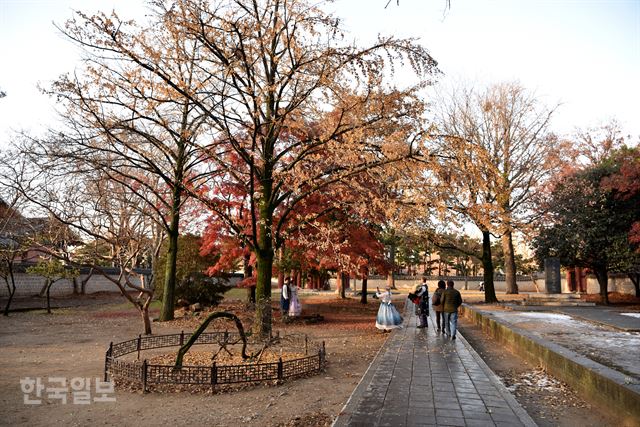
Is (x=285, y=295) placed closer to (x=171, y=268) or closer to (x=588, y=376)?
(x=171, y=268)

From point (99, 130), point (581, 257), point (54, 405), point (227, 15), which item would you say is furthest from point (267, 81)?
point (581, 257)

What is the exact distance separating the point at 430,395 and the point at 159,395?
445 centimetres

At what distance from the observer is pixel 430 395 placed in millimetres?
6387

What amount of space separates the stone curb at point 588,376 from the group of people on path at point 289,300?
10.5 m

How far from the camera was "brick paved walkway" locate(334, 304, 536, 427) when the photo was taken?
17.2 ft

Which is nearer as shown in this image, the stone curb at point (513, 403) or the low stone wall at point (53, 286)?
the stone curb at point (513, 403)

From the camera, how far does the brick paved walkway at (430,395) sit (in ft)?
17.2

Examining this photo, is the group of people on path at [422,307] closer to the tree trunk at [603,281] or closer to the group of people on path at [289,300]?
the group of people on path at [289,300]

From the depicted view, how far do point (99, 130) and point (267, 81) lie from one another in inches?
236

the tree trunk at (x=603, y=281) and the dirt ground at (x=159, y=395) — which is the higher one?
the tree trunk at (x=603, y=281)

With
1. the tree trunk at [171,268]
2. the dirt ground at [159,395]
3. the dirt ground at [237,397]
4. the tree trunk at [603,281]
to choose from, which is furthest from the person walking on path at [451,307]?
the tree trunk at [603,281]

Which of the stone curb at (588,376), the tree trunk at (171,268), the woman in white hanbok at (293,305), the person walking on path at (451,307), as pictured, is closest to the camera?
the stone curb at (588,376)

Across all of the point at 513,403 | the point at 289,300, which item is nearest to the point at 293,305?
the point at 289,300

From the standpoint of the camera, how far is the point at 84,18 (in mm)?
9648
